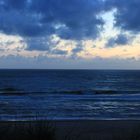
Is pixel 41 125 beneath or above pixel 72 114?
above

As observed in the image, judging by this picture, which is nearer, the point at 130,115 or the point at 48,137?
the point at 48,137

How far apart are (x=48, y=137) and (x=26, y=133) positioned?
2.10ft

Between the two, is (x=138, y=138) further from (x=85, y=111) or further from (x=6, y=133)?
(x=85, y=111)

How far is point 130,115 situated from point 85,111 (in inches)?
125

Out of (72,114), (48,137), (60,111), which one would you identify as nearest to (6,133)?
(48,137)

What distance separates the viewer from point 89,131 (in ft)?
47.8

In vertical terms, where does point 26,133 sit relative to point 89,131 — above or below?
above

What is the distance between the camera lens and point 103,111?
25594mm

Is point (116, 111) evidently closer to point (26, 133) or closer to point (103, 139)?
point (103, 139)

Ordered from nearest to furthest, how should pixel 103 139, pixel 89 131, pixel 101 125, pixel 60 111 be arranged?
1. pixel 103 139
2. pixel 89 131
3. pixel 101 125
4. pixel 60 111

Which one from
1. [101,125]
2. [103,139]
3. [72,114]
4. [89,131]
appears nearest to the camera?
[103,139]

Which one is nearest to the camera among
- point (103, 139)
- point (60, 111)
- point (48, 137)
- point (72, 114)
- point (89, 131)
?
point (48, 137)

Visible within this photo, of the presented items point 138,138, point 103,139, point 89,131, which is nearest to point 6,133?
point 138,138

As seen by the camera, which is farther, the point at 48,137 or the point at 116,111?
the point at 116,111
